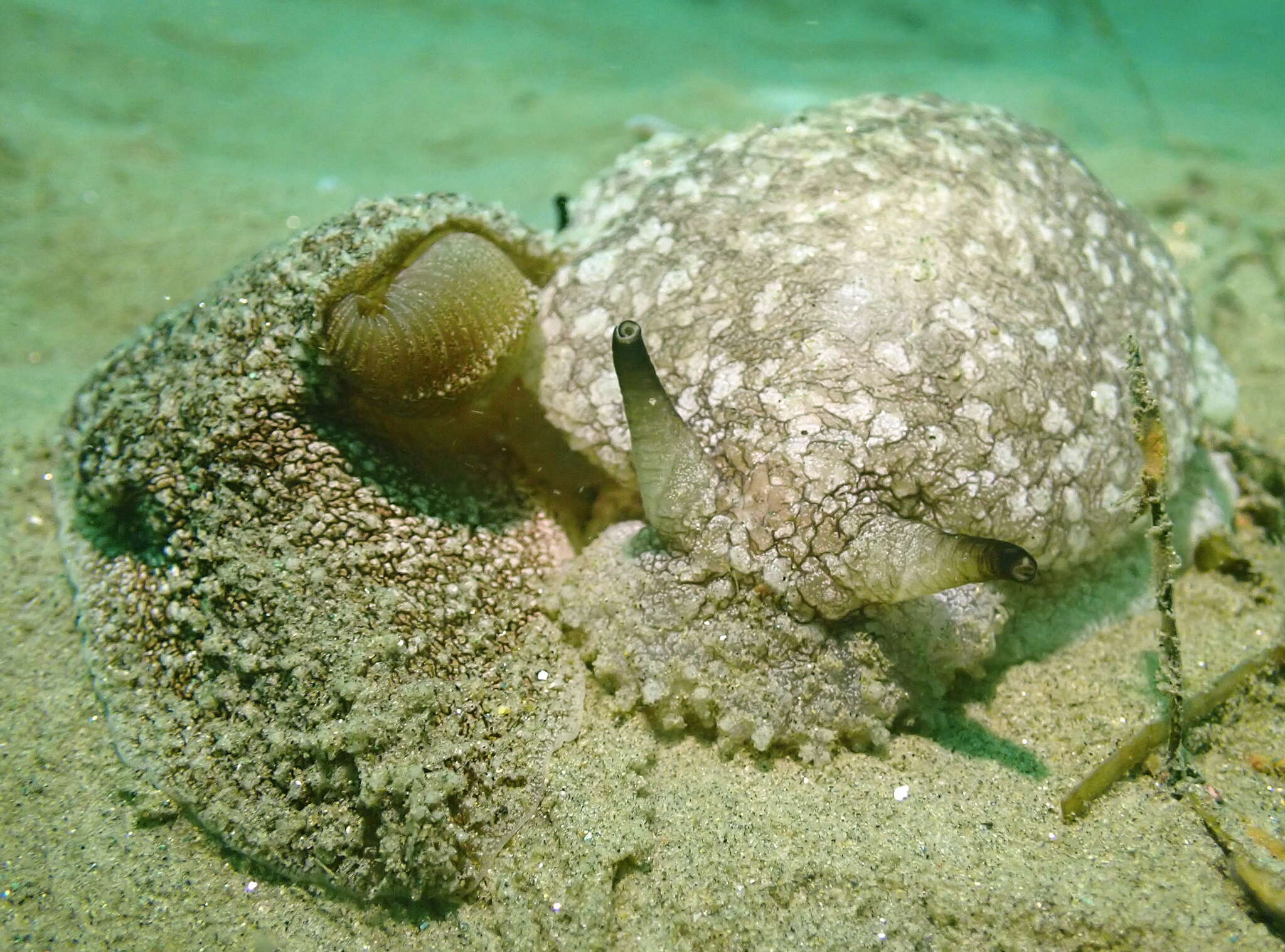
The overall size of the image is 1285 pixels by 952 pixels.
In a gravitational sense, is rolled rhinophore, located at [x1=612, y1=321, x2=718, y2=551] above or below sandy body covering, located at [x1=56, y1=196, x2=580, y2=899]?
above

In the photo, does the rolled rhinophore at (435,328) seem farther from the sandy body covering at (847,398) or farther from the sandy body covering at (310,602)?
the sandy body covering at (847,398)

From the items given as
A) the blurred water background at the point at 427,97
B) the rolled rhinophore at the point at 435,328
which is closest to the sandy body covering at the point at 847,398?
the rolled rhinophore at the point at 435,328

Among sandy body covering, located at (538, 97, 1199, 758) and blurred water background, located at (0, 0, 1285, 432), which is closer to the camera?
sandy body covering, located at (538, 97, 1199, 758)

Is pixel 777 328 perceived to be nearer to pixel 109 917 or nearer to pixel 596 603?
pixel 596 603

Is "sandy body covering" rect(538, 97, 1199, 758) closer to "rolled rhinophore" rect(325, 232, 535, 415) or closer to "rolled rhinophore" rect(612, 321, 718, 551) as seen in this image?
"rolled rhinophore" rect(612, 321, 718, 551)

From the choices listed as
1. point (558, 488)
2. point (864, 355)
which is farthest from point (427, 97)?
point (864, 355)

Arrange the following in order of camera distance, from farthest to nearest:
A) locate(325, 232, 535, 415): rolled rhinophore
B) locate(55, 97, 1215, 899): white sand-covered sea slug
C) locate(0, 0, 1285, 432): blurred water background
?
1. locate(0, 0, 1285, 432): blurred water background
2. locate(325, 232, 535, 415): rolled rhinophore
3. locate(55, 97, 1215, 899): white sand-covered sea slug

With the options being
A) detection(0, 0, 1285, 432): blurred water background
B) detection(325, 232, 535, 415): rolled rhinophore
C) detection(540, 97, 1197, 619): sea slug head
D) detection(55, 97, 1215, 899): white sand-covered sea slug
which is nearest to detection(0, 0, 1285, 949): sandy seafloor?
detection(0, 0, 1285, 432): blurred water background
